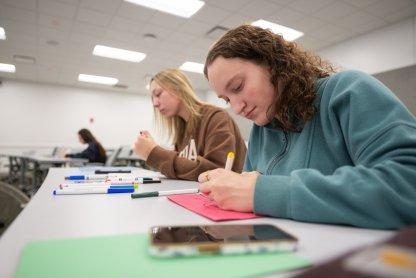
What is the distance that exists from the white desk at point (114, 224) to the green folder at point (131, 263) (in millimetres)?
25

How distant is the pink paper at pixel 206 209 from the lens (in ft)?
1.77

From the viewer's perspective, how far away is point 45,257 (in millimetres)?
351

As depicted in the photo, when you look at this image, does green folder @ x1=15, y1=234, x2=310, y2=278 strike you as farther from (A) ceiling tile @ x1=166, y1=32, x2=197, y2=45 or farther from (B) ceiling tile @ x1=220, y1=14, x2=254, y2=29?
(A) ceiling tile @ x1=166, y1=32, x2=197, y2=45

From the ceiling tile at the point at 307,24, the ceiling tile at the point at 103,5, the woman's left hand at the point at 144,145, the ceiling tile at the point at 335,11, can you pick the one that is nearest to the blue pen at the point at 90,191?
the woman's left hand at the point at 144,145

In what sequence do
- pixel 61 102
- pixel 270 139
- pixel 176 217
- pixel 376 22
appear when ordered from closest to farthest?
1. pixel 176 217
2. pixel 270 139
3. pixel 376 22
4. pixel 61 102

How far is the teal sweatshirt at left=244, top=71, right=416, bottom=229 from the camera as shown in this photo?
17.8 inches

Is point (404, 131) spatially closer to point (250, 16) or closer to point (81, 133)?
point (250, 16)

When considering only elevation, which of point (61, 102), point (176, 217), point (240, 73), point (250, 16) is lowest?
point (176, 217)

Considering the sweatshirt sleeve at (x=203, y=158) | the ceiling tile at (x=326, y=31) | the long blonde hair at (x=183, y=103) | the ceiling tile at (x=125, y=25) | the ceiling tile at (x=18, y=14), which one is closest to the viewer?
the sweatshirt sleeve at (x=203, y=158)

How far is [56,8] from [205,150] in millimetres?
3804

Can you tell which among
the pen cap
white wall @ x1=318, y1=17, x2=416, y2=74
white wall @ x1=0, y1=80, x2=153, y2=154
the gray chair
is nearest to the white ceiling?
white wall @ x1=318, y1=17, x2=416, y2=74

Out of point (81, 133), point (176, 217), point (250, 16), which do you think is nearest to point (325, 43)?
point (250, 16)

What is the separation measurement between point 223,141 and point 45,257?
100cm

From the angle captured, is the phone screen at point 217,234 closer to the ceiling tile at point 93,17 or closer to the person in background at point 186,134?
the person in background at point 186,134
